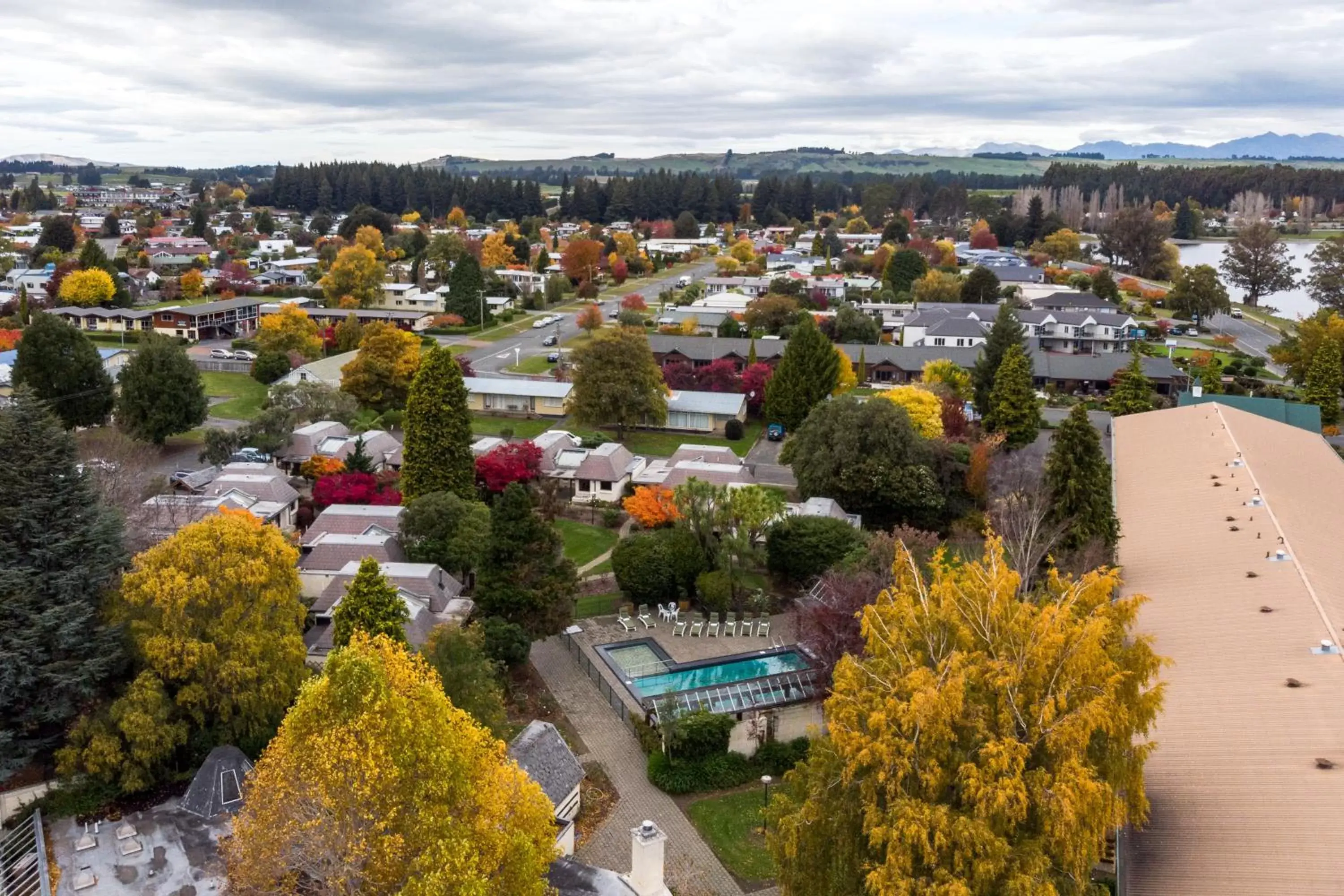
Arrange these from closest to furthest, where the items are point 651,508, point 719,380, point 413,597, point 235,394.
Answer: point 413,597 → point 651,508 → point 719,380 → point 235,394

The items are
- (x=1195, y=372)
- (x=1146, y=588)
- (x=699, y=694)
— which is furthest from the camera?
(x=1195, y=372)

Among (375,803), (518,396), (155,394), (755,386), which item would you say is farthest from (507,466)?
(375,803)

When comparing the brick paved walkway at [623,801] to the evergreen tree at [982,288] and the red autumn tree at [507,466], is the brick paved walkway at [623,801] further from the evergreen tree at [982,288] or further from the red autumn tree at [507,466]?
the evergreen tree at [982,288]

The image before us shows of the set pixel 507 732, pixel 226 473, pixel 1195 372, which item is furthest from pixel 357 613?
pixel 1195 372

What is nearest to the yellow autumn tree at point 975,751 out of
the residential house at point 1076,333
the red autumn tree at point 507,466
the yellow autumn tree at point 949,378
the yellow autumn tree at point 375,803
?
the yellow autumn tree at point 375,803

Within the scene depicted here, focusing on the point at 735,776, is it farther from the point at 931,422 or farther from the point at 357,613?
the point at 931,422

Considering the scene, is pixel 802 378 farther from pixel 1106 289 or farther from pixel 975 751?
pixel 1106 289
